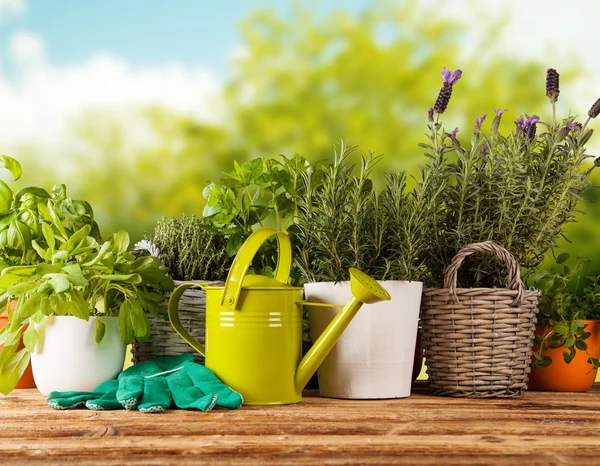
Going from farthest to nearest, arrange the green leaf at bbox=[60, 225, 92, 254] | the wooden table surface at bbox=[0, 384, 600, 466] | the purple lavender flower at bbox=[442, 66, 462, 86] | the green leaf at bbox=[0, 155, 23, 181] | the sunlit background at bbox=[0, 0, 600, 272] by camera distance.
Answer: the sunlit background at bbox=[0, 0, 600, 272], the green leaf at bbox=[0, 155, 23, 181], the purple lavender flower at bbox=[442, 66, 462, 86], the green leaf at bbox=[60, 225, 92, 254], the wooden table surface at bbox=[0, 384, 600, 466]

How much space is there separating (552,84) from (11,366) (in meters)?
1.19

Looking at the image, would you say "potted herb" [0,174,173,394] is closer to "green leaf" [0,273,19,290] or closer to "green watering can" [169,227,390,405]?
"green leaf" [0,273,19,290]

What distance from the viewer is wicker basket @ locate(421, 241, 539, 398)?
1294mm

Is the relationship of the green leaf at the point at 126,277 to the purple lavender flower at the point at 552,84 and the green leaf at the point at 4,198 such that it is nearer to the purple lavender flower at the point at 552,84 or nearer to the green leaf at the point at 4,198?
the green leaf at the point at 4,198

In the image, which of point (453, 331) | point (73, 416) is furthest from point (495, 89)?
point (73, 416)

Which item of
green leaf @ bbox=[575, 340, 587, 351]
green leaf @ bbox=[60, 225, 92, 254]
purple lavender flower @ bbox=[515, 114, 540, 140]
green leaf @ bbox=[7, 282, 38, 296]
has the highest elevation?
purple lavender flower @ bbox=[515, 114, 540, 140]

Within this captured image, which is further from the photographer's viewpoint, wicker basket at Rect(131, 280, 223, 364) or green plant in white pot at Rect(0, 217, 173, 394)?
wicker basket at Rect(131, 280, 223, 364)

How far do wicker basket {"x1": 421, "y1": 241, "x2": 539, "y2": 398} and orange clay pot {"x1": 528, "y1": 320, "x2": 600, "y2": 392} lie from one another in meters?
0.16

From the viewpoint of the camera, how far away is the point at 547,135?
135 centimetres

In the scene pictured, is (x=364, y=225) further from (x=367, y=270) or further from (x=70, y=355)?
(x=70, y=355)

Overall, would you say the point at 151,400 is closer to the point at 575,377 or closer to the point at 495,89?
the point at 575,377

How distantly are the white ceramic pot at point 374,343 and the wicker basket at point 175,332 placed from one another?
0.89 ft

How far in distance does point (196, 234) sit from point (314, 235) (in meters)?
0.28

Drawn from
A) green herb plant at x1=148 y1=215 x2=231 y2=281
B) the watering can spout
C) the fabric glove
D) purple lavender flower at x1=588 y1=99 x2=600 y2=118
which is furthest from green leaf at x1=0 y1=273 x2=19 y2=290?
purple lavender flower at x1=588 y1=99 x2=600 y2=118
